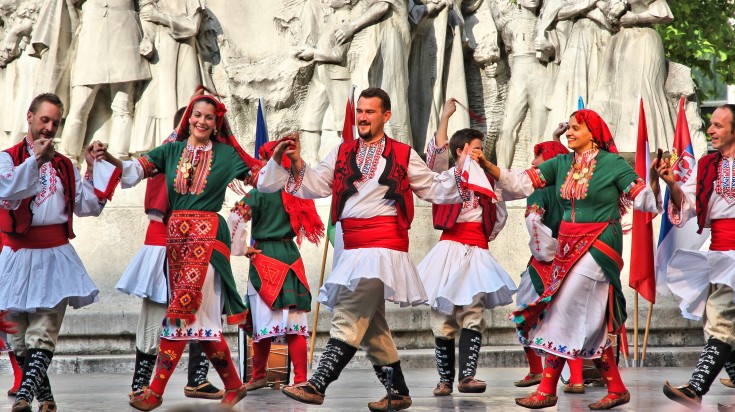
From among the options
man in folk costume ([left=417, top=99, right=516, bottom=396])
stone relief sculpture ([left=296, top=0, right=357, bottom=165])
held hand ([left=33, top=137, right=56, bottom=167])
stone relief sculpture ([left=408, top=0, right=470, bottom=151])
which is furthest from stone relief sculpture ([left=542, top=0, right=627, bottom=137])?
held hand ([left=33, top=137, right=56, bottom=167])

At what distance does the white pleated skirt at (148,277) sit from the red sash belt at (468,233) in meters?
2.06

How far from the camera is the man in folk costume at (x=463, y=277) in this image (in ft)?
30.6

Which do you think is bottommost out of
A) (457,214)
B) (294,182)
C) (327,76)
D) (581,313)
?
(581,313)

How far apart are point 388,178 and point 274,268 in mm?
1773

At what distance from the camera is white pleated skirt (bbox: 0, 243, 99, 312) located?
26.1 feet

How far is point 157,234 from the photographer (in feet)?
30.3

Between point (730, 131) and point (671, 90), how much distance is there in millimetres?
5702

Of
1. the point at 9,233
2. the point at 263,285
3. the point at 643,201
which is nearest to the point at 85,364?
the point at 263,285

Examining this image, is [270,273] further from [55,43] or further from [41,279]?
[55,43]

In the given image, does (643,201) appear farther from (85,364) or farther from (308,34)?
(308,34)

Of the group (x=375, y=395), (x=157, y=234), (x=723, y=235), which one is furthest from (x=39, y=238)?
(x=723, y=235)

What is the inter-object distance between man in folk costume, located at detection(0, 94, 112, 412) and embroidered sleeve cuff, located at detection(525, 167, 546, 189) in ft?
8.74

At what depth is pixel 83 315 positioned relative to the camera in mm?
12078

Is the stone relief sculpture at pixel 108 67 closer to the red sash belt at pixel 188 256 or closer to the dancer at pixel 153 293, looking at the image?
the dancer at pixel 153 293
